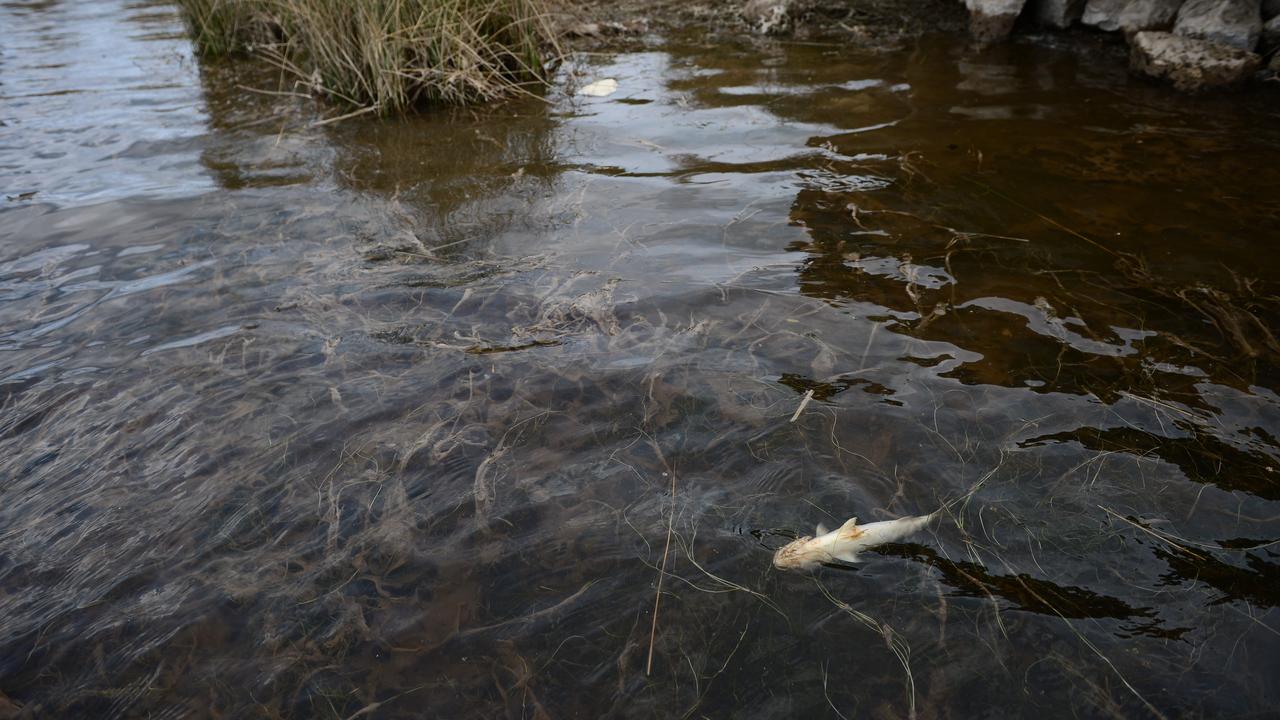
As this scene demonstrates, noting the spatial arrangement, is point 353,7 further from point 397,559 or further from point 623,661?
point 623,661

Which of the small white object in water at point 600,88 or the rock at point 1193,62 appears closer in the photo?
the rock at point 1193,62

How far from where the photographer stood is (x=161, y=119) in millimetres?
5613

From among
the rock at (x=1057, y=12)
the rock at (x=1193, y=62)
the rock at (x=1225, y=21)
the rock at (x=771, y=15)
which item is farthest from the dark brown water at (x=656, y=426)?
the rock at (x=771, y=15)

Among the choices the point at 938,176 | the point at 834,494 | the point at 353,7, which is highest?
the point at 353,7

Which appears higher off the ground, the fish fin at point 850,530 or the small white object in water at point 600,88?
the small white object in water at point 600,88

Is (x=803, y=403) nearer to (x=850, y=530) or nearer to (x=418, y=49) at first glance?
(x=850, y=530)

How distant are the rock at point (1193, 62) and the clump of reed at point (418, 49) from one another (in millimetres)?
4091

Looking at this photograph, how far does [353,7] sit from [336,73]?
19.8 inches

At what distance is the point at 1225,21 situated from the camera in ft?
16.4

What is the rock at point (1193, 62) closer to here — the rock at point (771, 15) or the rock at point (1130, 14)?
the rock at point (1130, 14)

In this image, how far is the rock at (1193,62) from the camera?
15.9ft

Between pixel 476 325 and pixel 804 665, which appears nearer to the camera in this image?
pixel 804 665

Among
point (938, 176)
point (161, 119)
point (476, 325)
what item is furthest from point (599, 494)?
point (161, 119)

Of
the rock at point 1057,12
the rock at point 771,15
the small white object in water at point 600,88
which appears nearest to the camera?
Result: the small white object in water at point 600,88
